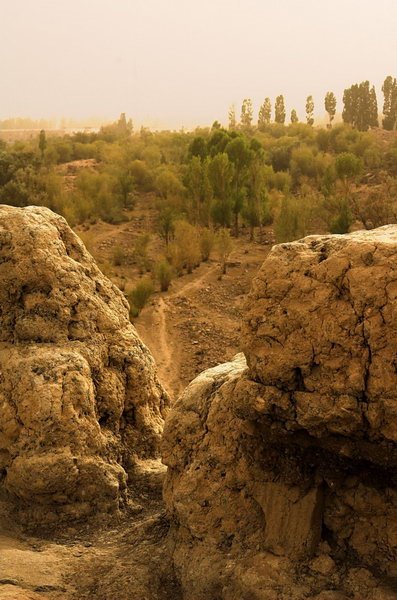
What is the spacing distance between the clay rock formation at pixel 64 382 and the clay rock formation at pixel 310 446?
0.96 m

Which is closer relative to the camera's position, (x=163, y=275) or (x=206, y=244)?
(x=163, y=275)

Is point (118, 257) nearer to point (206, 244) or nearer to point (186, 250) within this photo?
point (186, 250)

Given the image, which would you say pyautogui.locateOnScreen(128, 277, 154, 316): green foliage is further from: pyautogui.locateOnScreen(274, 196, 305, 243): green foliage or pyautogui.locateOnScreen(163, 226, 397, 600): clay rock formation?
pyautogui.locateOnScreen(163, 226, 397, 600): clay rock formation

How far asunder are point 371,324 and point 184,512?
1.76 meters

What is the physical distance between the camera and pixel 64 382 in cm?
466

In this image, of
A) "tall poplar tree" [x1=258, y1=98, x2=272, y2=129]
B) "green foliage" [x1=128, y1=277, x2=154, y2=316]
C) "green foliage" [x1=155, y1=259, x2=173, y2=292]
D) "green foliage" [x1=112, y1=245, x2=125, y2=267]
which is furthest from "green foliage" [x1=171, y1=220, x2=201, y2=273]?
"tall poplar tree" [x1=258, y1=98, x2=272, y2=129]

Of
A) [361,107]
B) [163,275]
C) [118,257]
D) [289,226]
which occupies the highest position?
[361,107]

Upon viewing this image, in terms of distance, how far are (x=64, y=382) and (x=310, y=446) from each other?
1963 mm

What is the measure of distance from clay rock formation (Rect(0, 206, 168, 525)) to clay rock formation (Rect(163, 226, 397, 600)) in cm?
96

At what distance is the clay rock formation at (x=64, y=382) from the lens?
454 centimetres

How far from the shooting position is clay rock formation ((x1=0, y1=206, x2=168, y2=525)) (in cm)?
454

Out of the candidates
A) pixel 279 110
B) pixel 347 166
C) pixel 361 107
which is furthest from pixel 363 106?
pixel 347 166

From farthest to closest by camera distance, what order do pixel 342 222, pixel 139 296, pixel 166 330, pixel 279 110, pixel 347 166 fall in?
pixel 279 110 < pixel 347 166 < pixel 342 222 < pixel 139 296 < pixel 166 330

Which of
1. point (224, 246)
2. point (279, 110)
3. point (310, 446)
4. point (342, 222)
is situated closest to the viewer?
point (310, 446)
